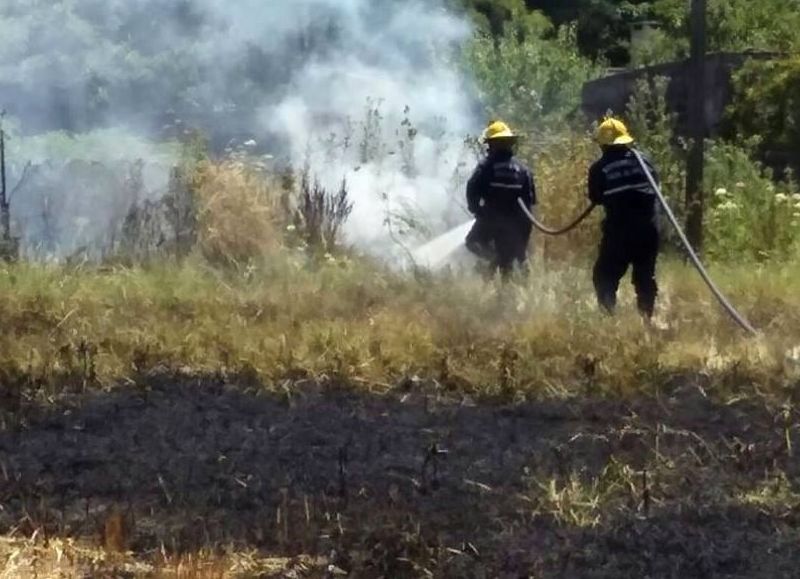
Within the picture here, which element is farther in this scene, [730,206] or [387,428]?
[730,206]

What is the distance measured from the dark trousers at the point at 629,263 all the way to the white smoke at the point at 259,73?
13.8 ft

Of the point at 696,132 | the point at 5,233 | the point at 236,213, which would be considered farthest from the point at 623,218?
the point at 5,233

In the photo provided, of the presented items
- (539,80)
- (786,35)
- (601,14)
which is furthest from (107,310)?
(601,14)

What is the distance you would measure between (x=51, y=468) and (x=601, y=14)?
31.5 m

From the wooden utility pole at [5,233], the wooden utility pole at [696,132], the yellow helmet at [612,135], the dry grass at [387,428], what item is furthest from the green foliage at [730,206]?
the wooden utility pole at [5,233]

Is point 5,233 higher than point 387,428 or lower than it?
lower

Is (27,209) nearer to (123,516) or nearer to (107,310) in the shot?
(107,310)

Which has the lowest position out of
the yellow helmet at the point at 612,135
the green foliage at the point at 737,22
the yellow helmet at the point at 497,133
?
the green foliage at the point at 737,22

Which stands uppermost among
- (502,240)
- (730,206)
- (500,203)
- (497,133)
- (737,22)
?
(497,133)

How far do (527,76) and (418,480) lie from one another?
16.1 meters

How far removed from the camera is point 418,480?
5.79m

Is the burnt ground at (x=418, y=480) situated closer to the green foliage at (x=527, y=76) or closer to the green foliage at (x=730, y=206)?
the green foliage at (x=730, y=206)

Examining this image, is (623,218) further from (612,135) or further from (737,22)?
(737,22)

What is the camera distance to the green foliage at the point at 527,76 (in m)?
17.4
